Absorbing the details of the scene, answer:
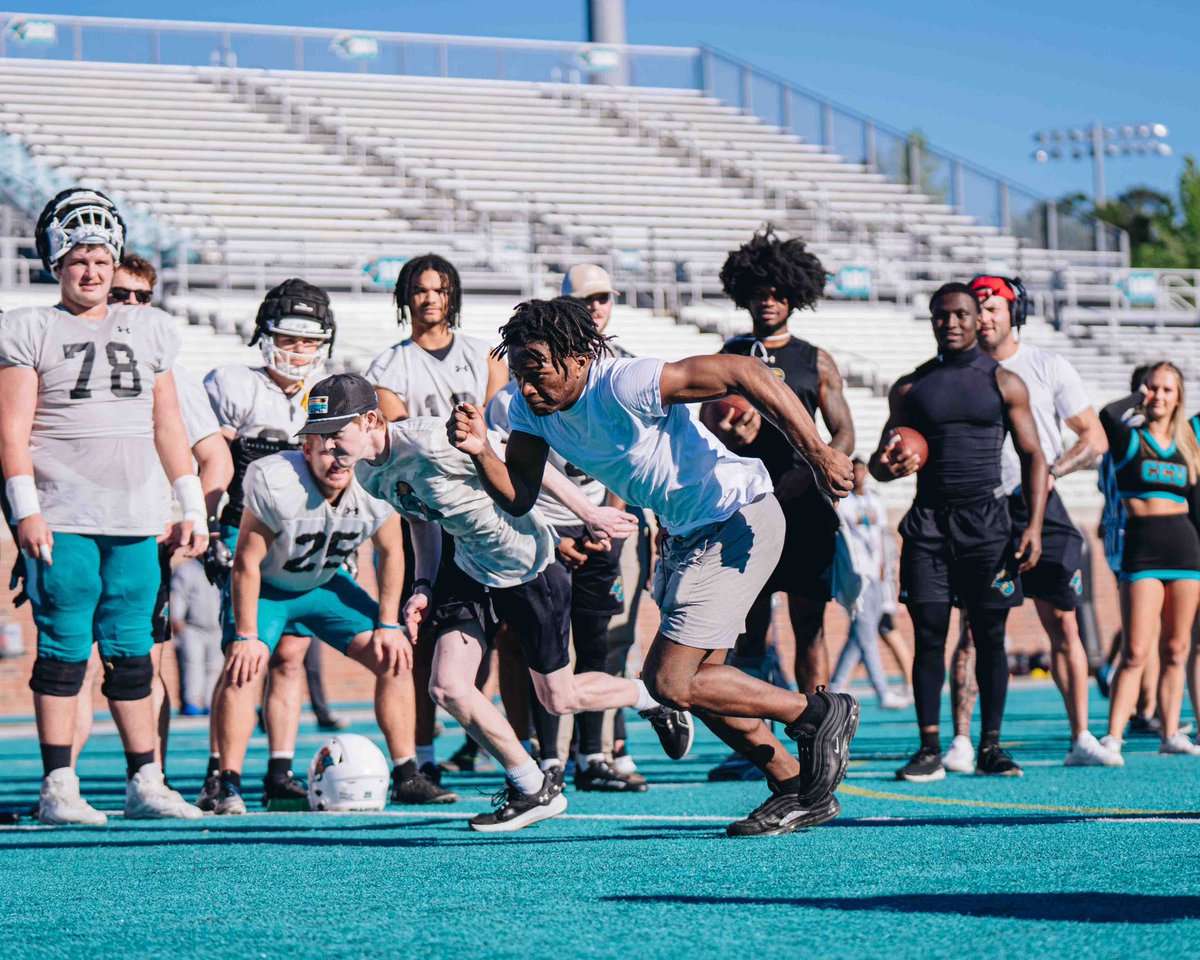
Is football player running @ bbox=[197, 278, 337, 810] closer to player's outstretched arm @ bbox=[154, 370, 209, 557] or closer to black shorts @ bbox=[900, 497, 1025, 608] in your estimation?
player's outstretched arm @ bbox=[154, 370, 209, 557]

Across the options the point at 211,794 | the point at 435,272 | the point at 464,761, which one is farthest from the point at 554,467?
the point at 464,761

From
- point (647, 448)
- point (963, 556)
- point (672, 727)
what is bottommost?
point (672, 727)

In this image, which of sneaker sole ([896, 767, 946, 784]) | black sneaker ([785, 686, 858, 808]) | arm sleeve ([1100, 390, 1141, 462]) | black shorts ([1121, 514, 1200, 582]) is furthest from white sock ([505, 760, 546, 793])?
arm sleeve ([1100, 390, 1141, 462])

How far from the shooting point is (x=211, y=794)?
691 centimetres

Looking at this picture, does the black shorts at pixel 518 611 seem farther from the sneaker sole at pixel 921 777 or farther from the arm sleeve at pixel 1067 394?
the arm sleeve at pixel 1067 394

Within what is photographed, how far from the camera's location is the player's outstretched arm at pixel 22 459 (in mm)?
6117

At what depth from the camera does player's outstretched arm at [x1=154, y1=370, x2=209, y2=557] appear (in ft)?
21.3

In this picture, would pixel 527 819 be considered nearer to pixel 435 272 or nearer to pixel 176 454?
pixel 176 454

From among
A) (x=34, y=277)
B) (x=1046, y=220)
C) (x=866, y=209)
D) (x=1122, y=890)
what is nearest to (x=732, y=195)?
(x=866, y=209)

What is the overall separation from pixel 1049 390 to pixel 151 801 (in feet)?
14.8

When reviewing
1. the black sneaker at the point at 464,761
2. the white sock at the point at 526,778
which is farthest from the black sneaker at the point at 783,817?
the black sneaker at the point at 464,761

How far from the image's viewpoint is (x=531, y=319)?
5152mm

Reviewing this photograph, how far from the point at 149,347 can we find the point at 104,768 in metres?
4.10

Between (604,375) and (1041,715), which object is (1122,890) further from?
(1041,715)
